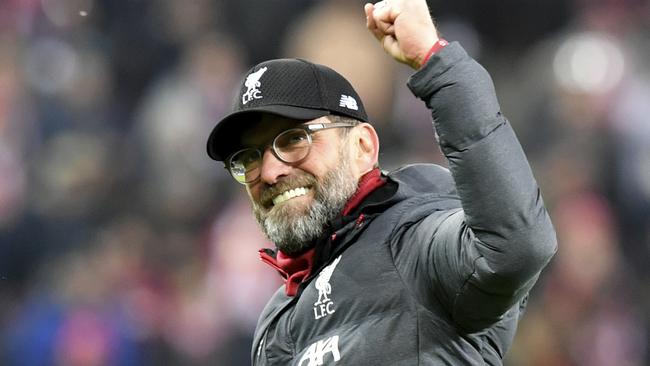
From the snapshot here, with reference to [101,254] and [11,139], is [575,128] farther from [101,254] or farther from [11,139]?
[11,139]

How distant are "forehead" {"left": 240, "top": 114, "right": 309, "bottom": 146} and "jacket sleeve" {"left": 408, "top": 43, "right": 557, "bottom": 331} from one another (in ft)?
1.94

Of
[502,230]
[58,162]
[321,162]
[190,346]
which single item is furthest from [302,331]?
[58,162]

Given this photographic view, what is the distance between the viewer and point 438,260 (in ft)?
7.28

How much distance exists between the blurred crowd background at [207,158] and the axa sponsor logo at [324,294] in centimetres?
302

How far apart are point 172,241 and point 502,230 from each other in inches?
170

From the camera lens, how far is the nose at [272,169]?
264 centimetres

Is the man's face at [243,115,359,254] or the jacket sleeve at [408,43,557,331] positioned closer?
the jacket sleeve at [408,43,557,331]

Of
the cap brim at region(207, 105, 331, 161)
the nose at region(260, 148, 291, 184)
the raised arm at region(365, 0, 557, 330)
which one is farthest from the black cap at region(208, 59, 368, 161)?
the raised arm at region(365, 0, 557, 330)

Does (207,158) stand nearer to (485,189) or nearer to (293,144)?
(293,144)

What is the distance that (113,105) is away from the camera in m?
6.71

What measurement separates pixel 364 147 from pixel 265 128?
0.83 ft

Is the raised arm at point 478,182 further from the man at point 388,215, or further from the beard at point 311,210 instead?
the beard at point 311,210

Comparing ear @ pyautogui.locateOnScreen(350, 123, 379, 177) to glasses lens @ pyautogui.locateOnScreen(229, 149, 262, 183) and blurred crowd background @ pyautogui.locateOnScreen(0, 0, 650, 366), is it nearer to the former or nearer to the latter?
glasses lens @ pyautogui.locateOnScreen(229, 149, 262, 183)

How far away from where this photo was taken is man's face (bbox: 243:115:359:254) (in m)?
2.62
